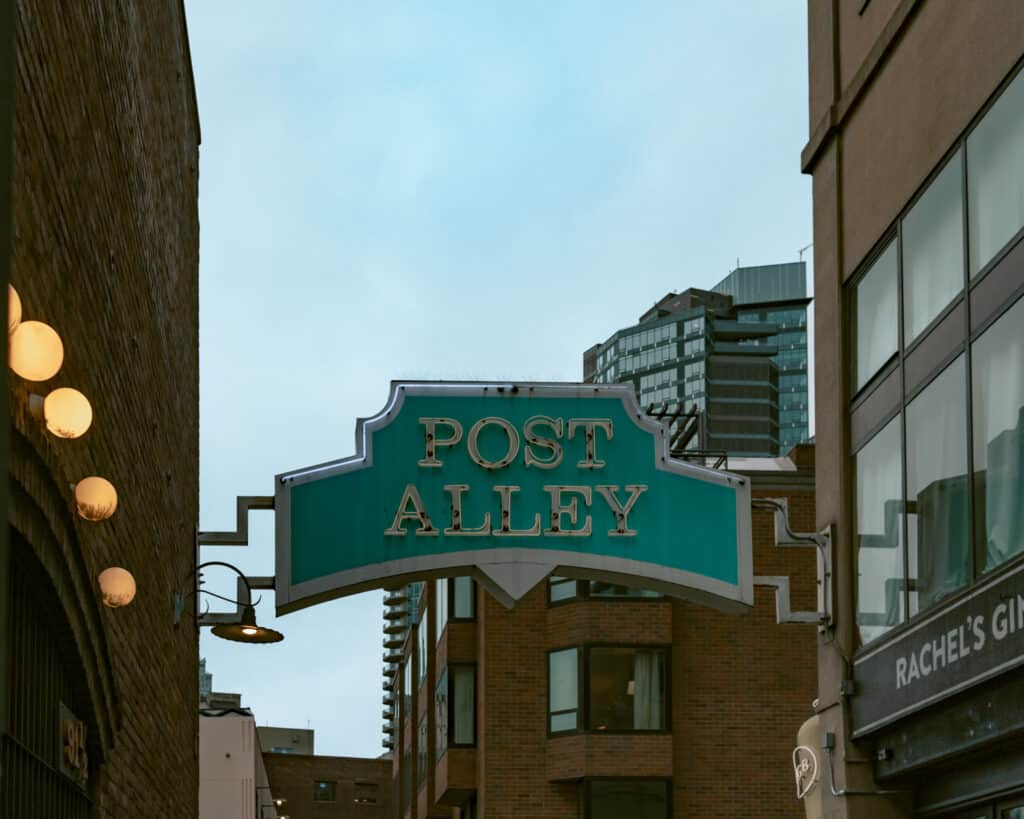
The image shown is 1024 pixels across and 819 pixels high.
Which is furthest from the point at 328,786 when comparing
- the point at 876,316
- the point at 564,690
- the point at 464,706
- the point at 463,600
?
the point at 876,316

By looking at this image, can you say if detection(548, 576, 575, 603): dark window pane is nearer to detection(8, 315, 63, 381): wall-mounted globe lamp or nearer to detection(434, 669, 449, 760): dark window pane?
detection(434, 669, 449, 760): dark window pane

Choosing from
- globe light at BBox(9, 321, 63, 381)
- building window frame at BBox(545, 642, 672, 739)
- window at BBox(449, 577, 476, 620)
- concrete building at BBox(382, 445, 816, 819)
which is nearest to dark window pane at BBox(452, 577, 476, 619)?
window at BBox(449, 577, 476, 620)

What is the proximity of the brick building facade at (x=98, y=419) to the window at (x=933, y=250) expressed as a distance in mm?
6633

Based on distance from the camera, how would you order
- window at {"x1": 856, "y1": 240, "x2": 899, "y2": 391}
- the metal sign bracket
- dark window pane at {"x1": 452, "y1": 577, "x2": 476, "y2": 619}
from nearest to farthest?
1. window at {"x1": 856, "y1": 240, "x2": 899, "y2": 391}
2. the metal sign bracket
3. dark window pane at {"x1": 452, "y1": 577, "x2": 476, "y2": 619}

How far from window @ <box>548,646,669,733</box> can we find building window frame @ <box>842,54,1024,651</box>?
21716mm

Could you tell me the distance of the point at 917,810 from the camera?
1736 centimetres

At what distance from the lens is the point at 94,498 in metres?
8.50

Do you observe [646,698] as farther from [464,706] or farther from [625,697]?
[464,706]

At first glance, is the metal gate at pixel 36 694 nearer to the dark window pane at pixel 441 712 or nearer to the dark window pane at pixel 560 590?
the dark window pane at pixel 560 590

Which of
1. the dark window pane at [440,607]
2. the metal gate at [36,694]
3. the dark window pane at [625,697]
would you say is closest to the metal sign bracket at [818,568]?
the metal gate at [36,694]

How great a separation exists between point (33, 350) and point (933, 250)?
435 inches

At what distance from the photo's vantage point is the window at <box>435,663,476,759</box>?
43375 mm

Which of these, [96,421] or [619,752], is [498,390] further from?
[619,752]

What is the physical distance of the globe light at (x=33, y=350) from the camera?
6.38 metres
